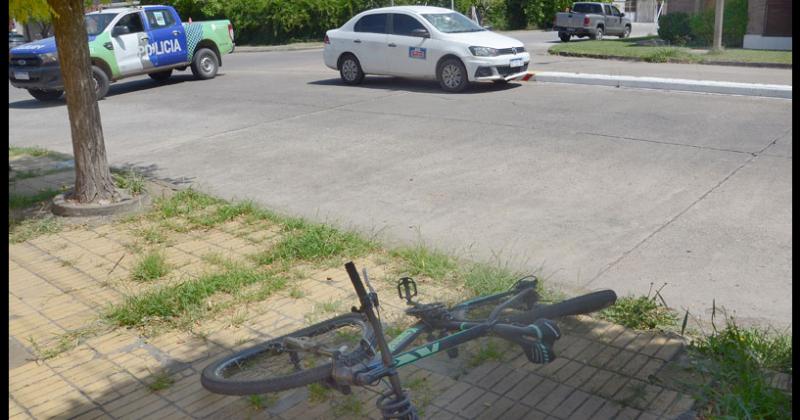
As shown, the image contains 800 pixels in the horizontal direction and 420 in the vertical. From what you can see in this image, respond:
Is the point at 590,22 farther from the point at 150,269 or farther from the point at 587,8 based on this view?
the point at 150,269

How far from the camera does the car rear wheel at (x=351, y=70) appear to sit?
17.1 m

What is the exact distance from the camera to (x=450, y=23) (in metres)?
16.0

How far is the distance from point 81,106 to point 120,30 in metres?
10.4

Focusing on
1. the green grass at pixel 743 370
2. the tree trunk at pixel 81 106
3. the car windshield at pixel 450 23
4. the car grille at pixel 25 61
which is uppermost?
the car windshield at pixel 450 23

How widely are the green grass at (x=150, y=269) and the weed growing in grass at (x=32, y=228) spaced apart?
5.34 feet

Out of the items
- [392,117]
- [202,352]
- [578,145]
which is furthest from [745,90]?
[202,352]

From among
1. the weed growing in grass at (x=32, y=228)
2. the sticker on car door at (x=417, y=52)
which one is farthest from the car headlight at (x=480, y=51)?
the weed growing in grass at (x=32, y=228)

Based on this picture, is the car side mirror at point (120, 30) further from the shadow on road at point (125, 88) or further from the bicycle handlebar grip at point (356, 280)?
the bicycle handlebar grip at point (356, 280)

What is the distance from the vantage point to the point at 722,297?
5195 millimetres

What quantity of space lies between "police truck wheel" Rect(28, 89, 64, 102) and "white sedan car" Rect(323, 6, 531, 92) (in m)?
6.23

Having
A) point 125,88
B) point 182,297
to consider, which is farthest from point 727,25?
point 182,297

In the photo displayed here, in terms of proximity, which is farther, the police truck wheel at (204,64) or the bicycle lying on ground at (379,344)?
the police truck wheel at (204,64)

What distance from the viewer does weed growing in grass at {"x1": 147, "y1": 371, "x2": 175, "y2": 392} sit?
13.8 feet

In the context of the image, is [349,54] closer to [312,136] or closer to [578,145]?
[312,136]
